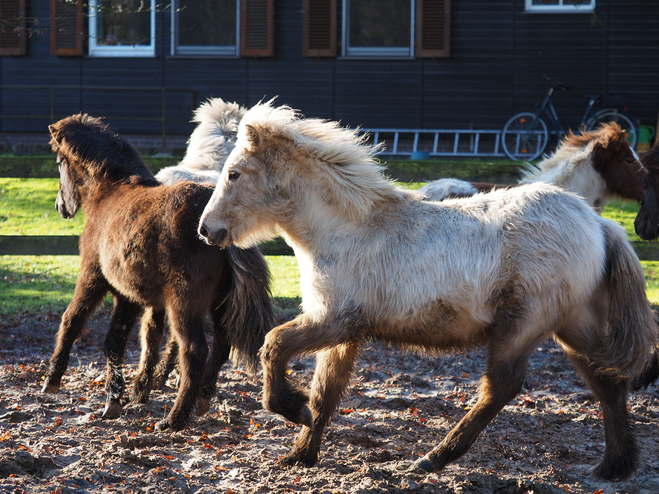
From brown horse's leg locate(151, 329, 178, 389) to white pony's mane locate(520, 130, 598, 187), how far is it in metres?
3.62

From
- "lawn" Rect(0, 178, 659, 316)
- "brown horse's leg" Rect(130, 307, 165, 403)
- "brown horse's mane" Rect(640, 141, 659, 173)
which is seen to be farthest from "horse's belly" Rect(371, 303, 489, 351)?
"brown horse's mane" Rect(640, 141, 659, 173)

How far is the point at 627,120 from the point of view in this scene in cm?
1389

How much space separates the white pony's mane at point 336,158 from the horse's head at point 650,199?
103 inches

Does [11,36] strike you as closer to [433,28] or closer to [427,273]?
[433,28]

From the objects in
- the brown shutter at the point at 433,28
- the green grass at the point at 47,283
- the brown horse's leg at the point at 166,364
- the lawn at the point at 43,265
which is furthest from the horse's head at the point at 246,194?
the brown shutter at the point at 433,28

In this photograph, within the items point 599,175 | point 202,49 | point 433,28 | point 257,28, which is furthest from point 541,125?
point 599,175

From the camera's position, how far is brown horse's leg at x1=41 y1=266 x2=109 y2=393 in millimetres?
5160

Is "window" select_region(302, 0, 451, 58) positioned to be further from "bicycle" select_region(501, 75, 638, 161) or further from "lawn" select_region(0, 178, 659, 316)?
"lawn" select_region(0, 178, 659, 316)

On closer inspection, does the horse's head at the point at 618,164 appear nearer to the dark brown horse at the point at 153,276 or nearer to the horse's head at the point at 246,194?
the dark brown horse at the point at 153,276

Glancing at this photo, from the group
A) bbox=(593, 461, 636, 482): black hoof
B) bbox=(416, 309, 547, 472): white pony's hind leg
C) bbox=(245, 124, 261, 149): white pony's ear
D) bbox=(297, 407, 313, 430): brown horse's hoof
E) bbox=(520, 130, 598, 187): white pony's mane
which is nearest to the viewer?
bbox=(416, 309, 547, 472): white pony's hind leg

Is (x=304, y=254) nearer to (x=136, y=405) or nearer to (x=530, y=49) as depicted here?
(x=136, y=405)

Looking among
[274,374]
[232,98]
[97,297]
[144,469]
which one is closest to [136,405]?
[97,297]

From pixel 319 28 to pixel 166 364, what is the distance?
10862 millimetres

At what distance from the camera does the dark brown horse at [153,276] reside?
4555 millimetres
